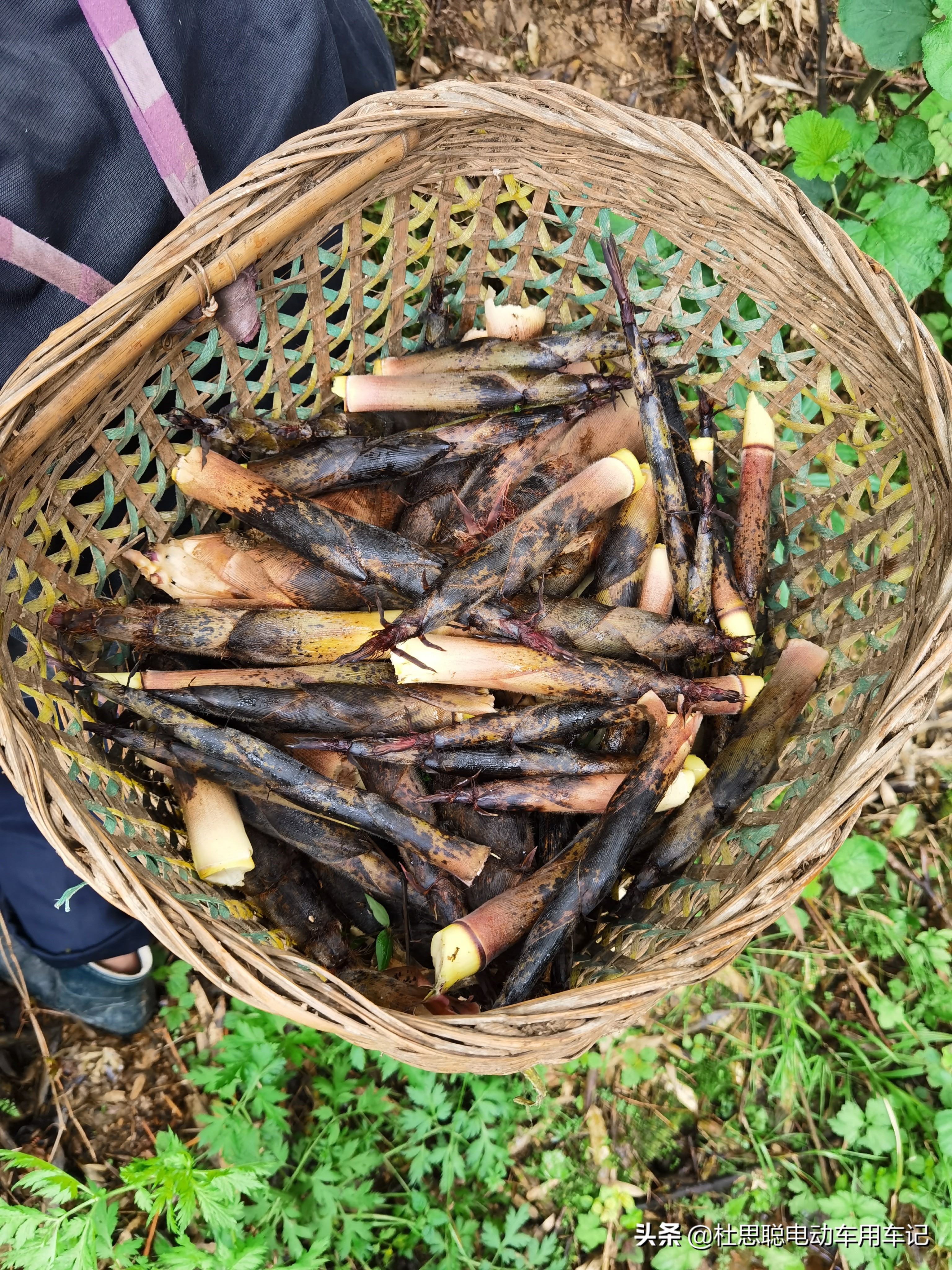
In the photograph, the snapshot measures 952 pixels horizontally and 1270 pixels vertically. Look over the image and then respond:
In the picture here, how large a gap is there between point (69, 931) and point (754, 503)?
8.92 ft

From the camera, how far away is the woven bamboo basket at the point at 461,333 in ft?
5.81

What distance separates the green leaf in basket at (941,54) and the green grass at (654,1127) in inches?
101

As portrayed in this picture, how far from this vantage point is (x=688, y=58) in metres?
3.66

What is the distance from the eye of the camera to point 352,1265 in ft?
8.70

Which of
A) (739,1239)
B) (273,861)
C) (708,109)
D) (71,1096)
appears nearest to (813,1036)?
(739,1239)

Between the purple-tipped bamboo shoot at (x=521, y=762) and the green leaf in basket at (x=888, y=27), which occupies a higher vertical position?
the green leaf in basket at (x=888, y=27)

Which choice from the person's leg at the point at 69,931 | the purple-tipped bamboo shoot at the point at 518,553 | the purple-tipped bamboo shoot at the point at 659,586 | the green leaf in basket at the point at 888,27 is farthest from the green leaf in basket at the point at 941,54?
the person's leg at the point at 69,931

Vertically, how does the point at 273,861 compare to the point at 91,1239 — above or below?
above

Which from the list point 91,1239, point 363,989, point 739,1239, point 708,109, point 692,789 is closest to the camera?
point 91,1239

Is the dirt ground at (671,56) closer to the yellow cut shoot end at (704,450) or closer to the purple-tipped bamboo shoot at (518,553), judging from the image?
the yellow cut shoot end at (704,450)

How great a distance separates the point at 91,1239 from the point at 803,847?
1961mm

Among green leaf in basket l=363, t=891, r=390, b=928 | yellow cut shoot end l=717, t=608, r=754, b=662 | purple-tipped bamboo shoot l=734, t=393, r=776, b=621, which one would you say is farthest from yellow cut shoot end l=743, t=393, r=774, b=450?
green leaf in basket l=363, t=891, r=390, b=928

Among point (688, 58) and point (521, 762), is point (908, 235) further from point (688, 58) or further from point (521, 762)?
point (521, 762)

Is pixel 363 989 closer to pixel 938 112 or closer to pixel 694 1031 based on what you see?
pixel 694 1031
